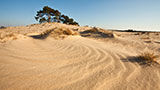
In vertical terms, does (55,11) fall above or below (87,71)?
above

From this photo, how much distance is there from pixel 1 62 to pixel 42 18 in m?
25.7

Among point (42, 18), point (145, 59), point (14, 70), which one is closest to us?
point (14, 70)

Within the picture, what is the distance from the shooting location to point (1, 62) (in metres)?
1.54

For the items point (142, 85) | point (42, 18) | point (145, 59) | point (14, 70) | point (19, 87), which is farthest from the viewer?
point (42, 18)

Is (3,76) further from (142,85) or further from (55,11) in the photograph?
(55,11)

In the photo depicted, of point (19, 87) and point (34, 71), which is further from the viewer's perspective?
point (34, 71)

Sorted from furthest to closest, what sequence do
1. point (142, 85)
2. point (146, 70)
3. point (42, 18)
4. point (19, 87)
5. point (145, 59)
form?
point (42, 18) < point (145, 59) < point (146, 70) < point (142, 85) < point (19, 87)

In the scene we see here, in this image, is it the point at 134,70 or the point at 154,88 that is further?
the point at 134,70

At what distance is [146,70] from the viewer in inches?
57.5

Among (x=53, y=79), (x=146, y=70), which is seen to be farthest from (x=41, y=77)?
(x=146, y=70)

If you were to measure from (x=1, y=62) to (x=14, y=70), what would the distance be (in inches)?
17.9

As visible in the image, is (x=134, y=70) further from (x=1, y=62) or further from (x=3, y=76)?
(x=1, y=62)

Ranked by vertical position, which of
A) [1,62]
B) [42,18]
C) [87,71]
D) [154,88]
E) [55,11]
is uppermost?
[55,11]

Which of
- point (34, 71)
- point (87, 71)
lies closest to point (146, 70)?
point (87, 71)
